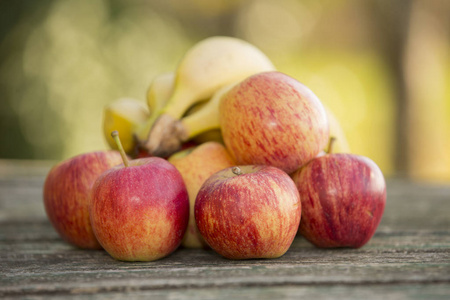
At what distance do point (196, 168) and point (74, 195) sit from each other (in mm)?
301

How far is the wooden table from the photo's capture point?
28.2 inches

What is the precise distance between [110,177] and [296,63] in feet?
16.7

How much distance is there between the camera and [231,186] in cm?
94

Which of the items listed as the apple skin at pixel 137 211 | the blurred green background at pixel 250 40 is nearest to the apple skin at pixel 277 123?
the apple skin at pixel 137 211

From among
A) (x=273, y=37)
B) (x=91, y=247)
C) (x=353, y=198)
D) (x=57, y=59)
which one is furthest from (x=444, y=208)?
(x=273, y=37)

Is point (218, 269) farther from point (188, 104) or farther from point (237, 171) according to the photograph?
point (188, 104)

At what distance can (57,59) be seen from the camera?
4.12m

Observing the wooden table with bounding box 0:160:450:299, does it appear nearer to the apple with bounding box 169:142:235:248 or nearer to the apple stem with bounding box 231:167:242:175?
the apple with bounding box 169:142:235:248

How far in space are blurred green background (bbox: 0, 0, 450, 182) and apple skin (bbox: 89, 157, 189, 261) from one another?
8.89 ft

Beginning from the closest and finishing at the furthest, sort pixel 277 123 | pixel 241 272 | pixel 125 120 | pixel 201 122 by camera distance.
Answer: pixel 241 272, pixel 277 123, pixel 201 122, pixel 125 120

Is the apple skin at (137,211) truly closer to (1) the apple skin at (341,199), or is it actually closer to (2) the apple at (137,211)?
(2) the apple at (137,211)

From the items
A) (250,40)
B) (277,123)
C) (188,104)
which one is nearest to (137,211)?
(277,123)

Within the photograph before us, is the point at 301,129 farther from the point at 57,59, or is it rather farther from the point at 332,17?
the point at 332,17

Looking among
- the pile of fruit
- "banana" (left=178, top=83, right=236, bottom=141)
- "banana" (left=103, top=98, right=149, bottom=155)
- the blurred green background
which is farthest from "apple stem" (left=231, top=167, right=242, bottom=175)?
the blurred green background
